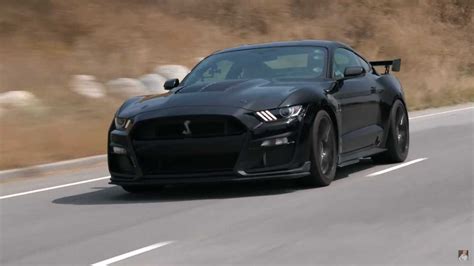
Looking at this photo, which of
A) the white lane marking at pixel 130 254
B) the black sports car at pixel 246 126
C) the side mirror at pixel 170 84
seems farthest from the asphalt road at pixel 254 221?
the side mirror at pixel 170 84

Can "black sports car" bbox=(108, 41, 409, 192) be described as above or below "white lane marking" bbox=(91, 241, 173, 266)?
above

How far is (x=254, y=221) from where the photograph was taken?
7.69 metres

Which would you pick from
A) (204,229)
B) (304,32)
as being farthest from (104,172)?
(304,32)

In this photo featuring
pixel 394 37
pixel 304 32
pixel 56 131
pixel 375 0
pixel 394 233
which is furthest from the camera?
pixel 375 0

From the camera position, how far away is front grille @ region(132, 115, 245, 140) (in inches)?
343

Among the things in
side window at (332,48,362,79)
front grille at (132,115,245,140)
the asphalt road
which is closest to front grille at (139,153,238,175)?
front grille at (132,115,245,140)

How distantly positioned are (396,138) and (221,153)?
3.34 m

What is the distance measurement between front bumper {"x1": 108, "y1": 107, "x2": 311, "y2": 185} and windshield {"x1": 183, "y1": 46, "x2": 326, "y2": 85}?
121 centimetres

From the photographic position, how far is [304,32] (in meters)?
35.9

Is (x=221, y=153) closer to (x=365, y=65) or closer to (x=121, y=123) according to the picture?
(x=121, y=123)

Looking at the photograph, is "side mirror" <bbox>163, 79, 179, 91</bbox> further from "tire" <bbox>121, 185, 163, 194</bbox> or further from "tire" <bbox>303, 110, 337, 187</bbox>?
"tire" <bbox>303, 110, 337, 187</bbox>

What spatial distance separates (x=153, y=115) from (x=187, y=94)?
505 millimetres

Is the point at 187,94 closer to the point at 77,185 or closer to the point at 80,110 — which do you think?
the point at 77,185

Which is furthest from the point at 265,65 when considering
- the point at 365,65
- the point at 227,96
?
the point at 365,65
